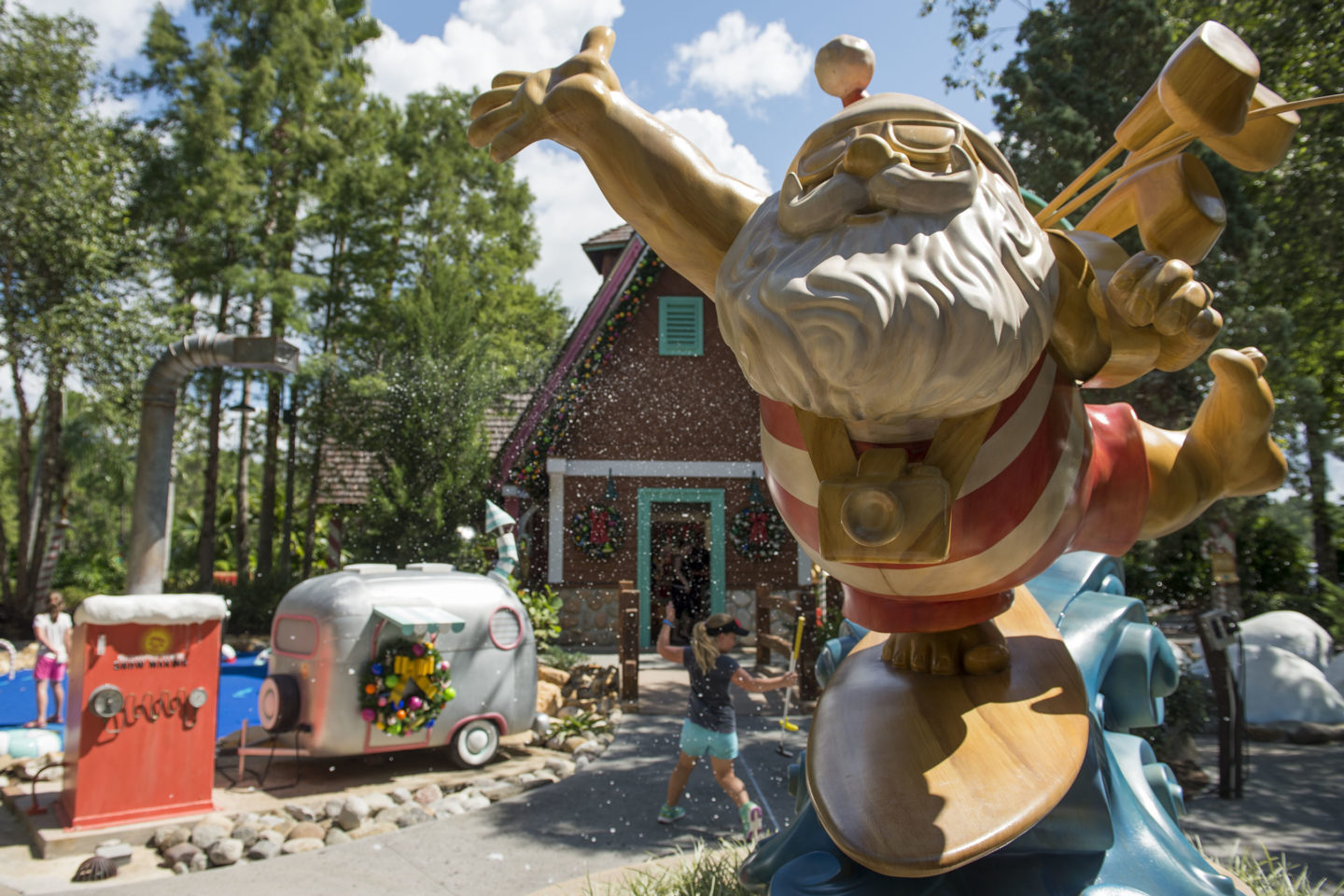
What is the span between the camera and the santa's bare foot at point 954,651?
60.1 inches

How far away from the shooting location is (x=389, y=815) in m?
5.66

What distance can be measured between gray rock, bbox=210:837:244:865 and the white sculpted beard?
514 cm

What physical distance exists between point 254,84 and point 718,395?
1058cm

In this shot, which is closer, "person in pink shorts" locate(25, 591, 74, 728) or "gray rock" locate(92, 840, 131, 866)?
"gray rock" locate(92, 840, 131, 866)

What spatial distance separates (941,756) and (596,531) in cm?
1088

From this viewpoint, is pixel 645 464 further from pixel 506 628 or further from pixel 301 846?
pixel 301 846

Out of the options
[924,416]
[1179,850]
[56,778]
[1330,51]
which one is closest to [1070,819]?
[1179,850]

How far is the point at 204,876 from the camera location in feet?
15.7

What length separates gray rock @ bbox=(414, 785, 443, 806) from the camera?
5996mm

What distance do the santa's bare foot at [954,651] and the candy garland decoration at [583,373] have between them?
33.5 ft

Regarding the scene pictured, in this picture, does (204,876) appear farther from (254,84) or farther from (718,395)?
(254,84)

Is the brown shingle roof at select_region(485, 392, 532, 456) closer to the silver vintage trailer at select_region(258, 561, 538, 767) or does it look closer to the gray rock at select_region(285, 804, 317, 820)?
the silver vintage trailer at select_region(258, 561, 538, 767)

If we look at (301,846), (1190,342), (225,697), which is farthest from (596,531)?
(1190,342)

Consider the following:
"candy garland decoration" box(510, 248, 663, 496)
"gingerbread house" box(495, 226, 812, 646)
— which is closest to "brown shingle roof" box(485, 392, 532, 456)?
"gingerbread house" box(495, 226, 812, 646)
